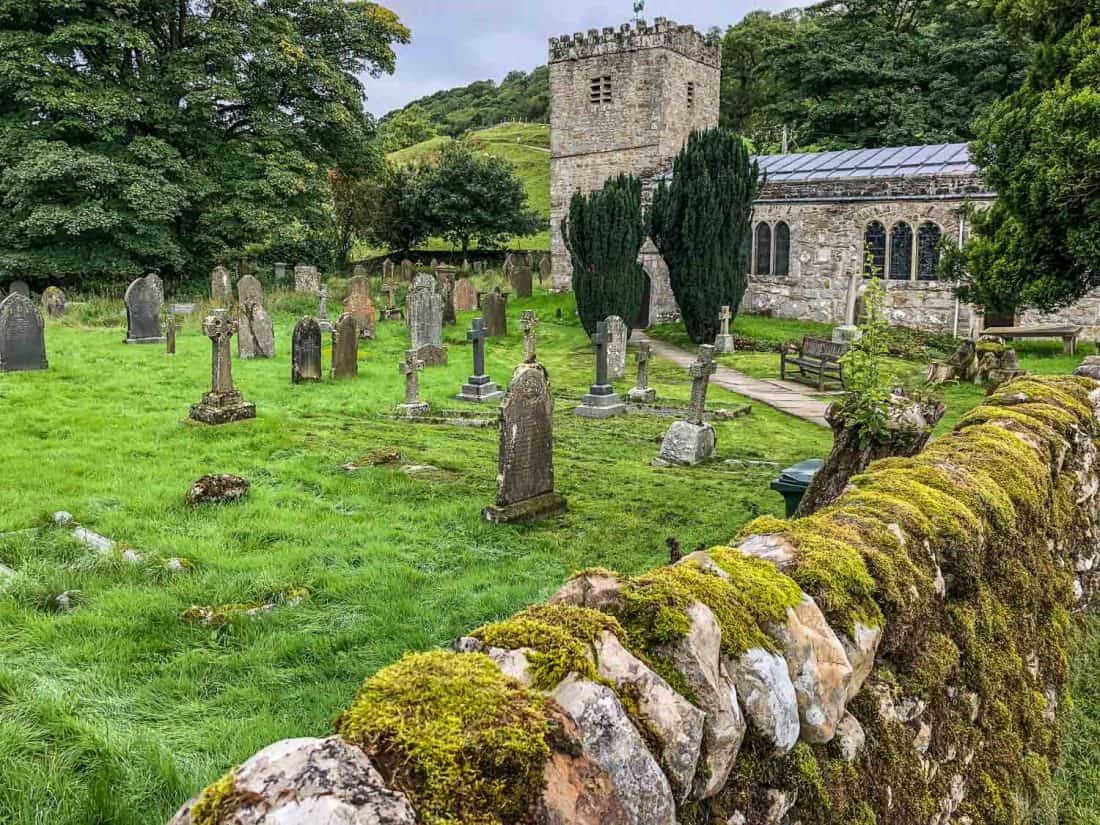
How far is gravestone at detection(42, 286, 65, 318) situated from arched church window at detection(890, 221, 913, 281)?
847 inches

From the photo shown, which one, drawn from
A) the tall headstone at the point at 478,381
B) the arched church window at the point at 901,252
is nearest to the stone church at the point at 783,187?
A: the arched church window at the point at 901,252

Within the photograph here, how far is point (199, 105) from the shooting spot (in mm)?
25359

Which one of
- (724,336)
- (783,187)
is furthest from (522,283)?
(724,336)

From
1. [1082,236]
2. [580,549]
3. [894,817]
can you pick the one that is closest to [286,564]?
[580,549]

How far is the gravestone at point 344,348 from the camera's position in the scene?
1437 cm

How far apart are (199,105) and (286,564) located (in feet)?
77.8

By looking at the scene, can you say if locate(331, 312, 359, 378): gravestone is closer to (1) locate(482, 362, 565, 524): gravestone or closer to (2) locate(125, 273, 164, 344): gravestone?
(2) locate(125, 273, 164, 344): gravestone

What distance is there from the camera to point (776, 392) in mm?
15719

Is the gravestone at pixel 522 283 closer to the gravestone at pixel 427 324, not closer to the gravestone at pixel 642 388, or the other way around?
the gravestone at pixel 427 324

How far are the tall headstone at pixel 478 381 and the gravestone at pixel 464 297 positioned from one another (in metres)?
11.0

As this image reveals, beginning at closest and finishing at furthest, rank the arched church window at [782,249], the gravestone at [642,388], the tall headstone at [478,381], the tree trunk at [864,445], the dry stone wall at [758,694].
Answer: the dry stone wall at [758,694], the tree trunk at [864,445], the tall headstone at [478,381], the gravestone at [642,388], the arched church window at [782,249]

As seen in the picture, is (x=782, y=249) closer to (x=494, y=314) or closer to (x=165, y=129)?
(x=494, y=314)

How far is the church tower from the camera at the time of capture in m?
29.0

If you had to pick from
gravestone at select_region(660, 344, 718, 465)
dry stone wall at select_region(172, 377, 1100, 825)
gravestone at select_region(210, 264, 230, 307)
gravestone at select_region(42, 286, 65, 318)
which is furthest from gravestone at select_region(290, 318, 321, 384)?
dry stone wall at select_region(172, 377, 1100, 825)
